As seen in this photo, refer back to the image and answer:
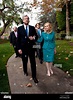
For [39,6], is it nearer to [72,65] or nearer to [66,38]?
[66,38]

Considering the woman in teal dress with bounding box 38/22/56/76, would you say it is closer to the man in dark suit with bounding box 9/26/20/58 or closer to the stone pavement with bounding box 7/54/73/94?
the stone pavement with bounding box 7/54/73/94

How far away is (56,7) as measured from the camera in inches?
90.3

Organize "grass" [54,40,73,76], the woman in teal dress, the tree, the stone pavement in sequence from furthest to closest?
the woman in teal dress → "grass" [54,40,73,76] → the tree → the stone pavement

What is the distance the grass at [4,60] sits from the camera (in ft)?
7.01

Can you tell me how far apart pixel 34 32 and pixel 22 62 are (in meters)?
0.28

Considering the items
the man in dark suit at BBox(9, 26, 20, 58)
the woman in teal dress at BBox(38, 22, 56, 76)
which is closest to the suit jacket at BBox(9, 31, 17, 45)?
the man in dark suit at BBox(9, 26, 20, 58)

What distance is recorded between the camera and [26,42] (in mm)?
2441

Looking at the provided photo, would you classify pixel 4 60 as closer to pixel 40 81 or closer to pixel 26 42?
pixel 26 42

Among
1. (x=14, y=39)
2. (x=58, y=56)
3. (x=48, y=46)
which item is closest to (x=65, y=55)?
(x=58, y=56)

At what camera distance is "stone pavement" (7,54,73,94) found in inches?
80.4

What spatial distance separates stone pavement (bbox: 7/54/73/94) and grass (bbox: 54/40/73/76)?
5cm

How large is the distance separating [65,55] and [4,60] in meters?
0.44

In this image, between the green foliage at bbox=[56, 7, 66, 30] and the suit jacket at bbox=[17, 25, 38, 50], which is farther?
the suit jacket at bbox=[17, 25, 38, 50]

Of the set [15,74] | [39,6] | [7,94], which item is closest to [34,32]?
[39,6]
